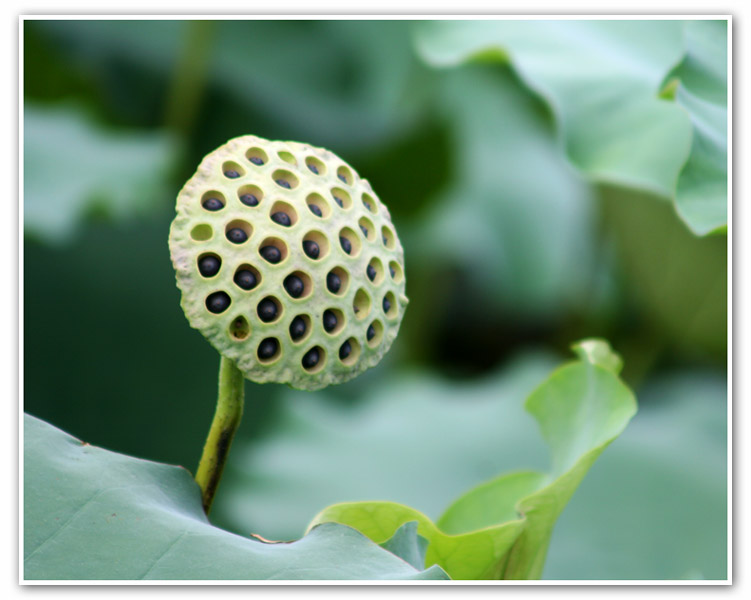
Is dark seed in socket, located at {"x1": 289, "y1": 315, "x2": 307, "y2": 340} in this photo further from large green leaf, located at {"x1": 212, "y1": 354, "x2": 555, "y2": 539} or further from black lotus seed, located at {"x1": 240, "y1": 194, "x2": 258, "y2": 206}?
large green leaf, located at {"x1": 212, "y1": 354, "x2": 555, "y2": 539}

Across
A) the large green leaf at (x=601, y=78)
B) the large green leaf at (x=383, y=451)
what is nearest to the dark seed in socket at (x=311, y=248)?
the large green leaf at (x=601, y=78)

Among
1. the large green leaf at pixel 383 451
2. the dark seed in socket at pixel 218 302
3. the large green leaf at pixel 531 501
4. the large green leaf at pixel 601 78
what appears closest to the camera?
the dark seed in socket at pixel 218 302

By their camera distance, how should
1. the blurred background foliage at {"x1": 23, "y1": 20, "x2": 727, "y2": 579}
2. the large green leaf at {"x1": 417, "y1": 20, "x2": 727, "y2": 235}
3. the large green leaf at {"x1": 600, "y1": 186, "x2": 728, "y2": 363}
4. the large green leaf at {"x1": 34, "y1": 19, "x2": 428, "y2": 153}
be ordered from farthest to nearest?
the large green leaf at {"x1": 34, "y1": 19, "x2": 428, "y2": 153}, the large green leaf at {"x1": 600, "y1": 186, "x2": 728, "y2": 363}, the blurred background foliage at {"x1": 23, "y1": 20, "x2": 727, "y2": 579}, the large green leaf at {"x1": 417, "y1": 20, "x2": 727, "y2": 235}

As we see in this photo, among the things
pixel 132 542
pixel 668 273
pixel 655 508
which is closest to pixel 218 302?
pixel 132 542

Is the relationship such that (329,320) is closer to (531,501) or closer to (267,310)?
(267,310)

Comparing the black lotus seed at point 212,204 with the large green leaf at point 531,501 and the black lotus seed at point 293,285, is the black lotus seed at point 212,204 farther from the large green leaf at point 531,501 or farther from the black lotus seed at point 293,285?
the large green leaf at point 531,501

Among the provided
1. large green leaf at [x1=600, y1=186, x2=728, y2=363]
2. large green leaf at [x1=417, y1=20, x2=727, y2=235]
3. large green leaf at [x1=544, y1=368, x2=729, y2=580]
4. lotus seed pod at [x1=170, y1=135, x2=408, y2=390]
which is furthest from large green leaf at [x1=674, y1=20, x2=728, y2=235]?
large green leaf at [x1=600, y1=186, x2=728, y2=363]
